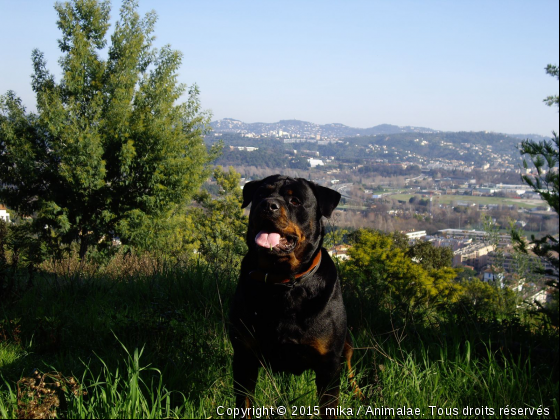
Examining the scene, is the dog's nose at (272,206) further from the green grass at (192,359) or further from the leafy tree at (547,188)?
the leafy tree at (547,188)

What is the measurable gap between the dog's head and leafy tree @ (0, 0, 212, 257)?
1820 cm

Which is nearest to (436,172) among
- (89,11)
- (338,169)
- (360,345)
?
(338,169)

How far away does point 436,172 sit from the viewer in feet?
240

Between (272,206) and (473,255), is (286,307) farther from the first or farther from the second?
(473,255)

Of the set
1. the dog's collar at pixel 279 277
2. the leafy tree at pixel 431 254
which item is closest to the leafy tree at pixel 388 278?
the dog's collar at pixel 279 277

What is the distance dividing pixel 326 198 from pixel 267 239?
640 mm

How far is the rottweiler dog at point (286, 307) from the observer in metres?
2.74

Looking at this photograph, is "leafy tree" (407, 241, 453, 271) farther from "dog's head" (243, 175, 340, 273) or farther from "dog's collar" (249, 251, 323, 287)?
"dog's collar" (249, 251, 323, 287)

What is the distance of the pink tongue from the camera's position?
2795 mm

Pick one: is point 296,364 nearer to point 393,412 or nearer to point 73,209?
point 393,412

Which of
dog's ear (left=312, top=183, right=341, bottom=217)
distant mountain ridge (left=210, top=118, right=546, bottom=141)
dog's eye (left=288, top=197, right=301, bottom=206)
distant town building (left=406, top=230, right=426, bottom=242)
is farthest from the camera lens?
distant mountain ridge (left=210, top=118, right=546, bottom=141)

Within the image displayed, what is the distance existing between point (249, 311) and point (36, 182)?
71.8 ft

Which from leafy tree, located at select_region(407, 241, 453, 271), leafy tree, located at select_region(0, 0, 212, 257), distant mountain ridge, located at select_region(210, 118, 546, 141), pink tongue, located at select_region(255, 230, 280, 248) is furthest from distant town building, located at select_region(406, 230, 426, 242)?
distant mountain ridge, located at select_region(210, 118, 546, 141)

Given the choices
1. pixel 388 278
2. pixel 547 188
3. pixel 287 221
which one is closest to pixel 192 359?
pixel 287 221
